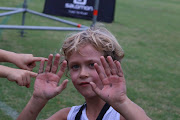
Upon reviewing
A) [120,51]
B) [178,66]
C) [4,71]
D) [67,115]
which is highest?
[120,51]

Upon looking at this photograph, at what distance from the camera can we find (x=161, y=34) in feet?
29.7

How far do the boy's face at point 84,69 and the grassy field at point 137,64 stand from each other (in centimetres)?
160

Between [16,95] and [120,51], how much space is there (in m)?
2.13

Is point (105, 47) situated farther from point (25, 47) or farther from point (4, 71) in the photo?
point (25, 47)

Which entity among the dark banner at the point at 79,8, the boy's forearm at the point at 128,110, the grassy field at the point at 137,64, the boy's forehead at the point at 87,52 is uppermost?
the boy's forehead at the point at 87,52

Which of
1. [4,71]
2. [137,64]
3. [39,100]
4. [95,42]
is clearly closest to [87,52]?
[95,42]

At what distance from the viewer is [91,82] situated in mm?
1548

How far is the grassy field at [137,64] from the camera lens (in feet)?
12.1

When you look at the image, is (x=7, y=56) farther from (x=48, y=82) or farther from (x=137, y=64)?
(x=137, y=64)

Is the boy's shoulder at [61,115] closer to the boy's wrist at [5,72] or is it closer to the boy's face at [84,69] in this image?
the boy's face at [84,69]

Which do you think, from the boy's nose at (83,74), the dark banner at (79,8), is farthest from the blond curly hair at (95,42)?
the dark banner at (79,8)

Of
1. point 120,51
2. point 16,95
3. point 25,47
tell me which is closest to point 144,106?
point 16,95

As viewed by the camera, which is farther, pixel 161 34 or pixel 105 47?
pixel 161 34

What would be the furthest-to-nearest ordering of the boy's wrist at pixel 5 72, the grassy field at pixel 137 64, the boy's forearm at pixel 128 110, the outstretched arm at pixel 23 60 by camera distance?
the grassy field at pixel 137 64
the outstretched arm at pixel 23 60
the boy's wrist at pixel 5 72
the boy's forearm at pixel 128 110
